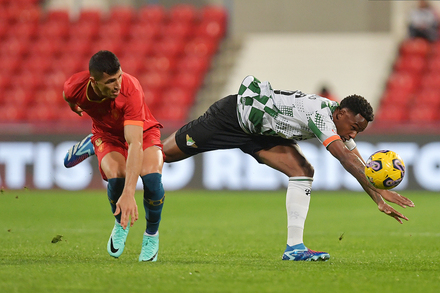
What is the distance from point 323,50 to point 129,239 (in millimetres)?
10232

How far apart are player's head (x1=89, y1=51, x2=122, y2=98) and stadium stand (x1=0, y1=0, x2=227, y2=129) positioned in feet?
34.4

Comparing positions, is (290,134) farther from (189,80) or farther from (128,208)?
(189,80)

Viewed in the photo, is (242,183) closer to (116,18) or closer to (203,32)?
(203,32)

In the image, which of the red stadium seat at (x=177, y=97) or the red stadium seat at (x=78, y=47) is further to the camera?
the red stadium seat at (x=78, y=47)

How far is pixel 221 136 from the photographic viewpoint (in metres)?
5.97

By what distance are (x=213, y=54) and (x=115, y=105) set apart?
39.2 ft

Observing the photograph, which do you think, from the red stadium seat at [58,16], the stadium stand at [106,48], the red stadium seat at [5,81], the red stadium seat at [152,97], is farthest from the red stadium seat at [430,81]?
the red stadium seat at [5,81]

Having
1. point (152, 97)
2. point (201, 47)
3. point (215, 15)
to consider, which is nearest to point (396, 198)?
point (152, 97)

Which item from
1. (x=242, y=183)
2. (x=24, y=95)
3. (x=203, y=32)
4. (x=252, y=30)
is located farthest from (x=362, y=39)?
(x=24, y=95)

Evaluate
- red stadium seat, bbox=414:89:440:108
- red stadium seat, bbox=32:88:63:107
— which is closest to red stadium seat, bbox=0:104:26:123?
red stadium seat, bbox=32:88:63:107

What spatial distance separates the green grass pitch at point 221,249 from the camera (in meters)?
4.10

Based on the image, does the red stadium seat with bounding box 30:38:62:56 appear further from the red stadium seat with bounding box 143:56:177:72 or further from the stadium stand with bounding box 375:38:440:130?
the stadium stand with bounding box 375:38:440:130

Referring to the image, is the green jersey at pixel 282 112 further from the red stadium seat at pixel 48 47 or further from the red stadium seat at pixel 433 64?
the red stadium seat at pixel 48 47

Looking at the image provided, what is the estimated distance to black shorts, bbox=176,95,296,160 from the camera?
19.2 ft
